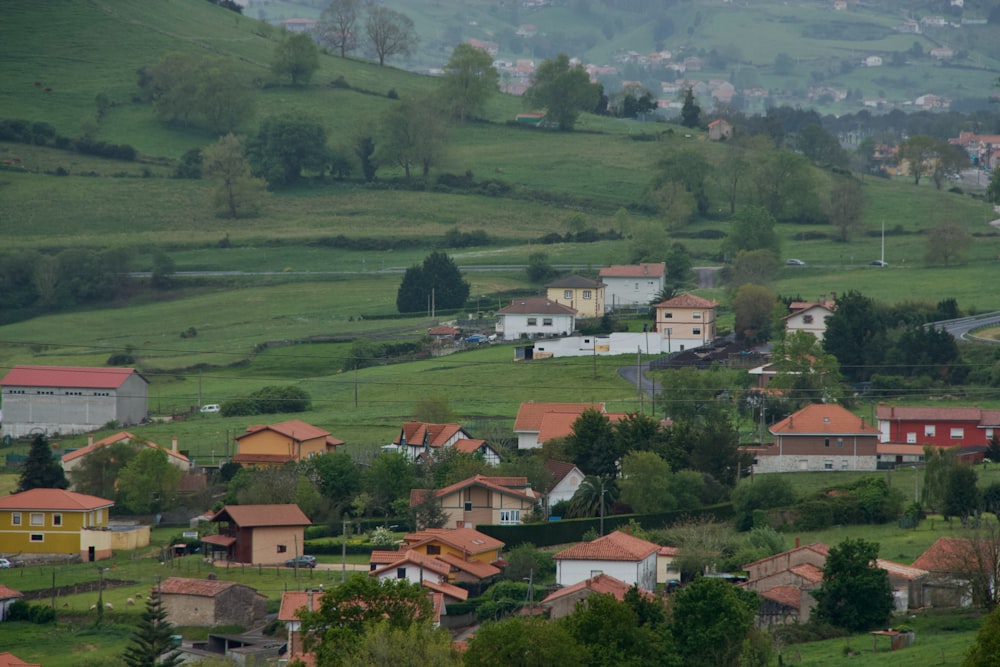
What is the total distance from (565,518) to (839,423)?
38.4 ft

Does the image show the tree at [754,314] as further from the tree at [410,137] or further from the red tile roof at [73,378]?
the tree at [410,137]

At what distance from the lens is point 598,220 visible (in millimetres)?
128375

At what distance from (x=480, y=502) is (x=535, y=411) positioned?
10944mm

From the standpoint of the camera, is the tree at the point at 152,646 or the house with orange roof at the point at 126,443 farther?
the house with orange roof at the point at 126,443

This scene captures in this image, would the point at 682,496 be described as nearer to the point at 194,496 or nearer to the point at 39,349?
the point at 194,496

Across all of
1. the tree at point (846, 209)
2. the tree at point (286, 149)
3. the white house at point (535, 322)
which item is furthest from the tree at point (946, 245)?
the tree at point (286, 149)

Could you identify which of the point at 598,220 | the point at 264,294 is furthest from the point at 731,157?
the point at 264,294

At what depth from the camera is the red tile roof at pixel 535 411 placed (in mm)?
67875

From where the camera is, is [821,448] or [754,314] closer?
[821,448]

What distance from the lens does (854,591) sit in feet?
144

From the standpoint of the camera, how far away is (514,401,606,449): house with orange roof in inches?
2650

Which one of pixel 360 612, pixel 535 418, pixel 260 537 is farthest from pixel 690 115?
pixel 360 612

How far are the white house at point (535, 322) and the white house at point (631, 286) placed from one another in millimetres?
8470

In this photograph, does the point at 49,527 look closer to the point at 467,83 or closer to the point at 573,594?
the point at 573,594
